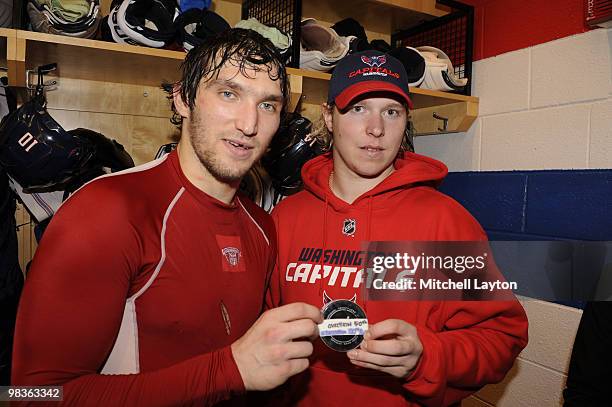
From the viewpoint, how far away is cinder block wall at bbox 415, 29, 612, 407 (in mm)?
1471

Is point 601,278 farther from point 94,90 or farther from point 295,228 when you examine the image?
point 94,90

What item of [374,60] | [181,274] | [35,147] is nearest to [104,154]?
[35,147]

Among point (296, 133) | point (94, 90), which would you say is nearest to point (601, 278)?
point (296, 133)

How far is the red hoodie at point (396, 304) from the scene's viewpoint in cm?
101

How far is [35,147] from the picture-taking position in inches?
53.0

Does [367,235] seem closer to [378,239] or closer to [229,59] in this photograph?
[378,239]

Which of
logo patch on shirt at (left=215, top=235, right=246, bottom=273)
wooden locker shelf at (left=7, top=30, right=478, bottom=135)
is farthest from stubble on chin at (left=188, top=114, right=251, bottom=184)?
wooden locker shelf at (left=7, top=30, right=478, bottom=135)

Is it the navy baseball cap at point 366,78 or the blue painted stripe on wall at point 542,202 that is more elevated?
the navy baseball cap at point 366,78

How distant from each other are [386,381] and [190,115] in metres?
0.77

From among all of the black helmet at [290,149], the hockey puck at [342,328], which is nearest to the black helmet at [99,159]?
the black helmet at [290,149]

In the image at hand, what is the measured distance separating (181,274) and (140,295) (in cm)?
9

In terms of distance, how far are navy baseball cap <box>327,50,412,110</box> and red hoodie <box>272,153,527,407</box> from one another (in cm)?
22

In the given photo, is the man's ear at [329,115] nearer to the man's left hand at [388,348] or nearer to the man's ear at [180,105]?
the man's ear at [180,105]

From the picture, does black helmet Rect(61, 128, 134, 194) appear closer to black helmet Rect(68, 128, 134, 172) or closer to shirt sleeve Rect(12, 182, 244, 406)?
black helmet Rect(68, 128, 134, 172)
